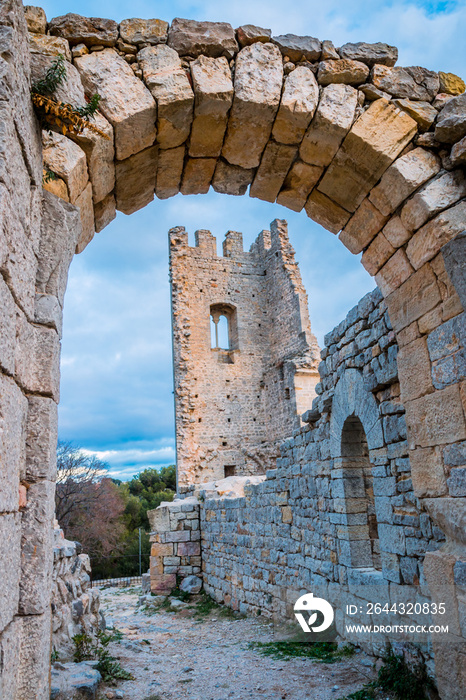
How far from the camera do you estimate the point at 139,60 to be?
2943mm

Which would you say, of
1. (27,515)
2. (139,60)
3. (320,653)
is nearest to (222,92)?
(139,60)

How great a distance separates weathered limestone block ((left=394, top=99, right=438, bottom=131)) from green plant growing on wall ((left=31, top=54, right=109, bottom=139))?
1992 millimetres

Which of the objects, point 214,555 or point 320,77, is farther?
point 214,555

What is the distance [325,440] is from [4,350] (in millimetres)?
4376

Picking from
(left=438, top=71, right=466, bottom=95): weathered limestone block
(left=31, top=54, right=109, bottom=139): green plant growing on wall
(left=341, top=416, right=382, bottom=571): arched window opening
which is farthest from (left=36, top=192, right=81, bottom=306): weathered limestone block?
(left=341, top=416, right=382, bottom=571): arched window opening

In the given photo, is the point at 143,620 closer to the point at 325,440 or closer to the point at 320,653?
the point at 320,653

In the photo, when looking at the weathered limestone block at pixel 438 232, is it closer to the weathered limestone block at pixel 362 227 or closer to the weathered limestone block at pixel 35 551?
the weathered limestone block at pixel 362 227

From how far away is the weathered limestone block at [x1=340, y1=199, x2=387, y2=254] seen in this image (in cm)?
348

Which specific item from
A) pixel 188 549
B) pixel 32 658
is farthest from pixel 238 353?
pixel 32 658

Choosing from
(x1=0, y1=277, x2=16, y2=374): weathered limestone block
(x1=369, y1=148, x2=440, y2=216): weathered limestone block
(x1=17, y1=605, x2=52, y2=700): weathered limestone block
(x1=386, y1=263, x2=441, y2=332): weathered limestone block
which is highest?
(x1=369, y1=148, x2=440, y2=216): weathered limestone block

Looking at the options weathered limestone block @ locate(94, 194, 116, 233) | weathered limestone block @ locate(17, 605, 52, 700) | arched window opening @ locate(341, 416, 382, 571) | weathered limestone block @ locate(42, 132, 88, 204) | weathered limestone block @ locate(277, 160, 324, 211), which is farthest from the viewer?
arched window opening @ locate(341, 416, 382, 571)

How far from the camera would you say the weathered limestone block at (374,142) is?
3133 mm

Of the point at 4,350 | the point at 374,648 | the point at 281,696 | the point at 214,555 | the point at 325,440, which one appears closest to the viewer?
the point at 4,350

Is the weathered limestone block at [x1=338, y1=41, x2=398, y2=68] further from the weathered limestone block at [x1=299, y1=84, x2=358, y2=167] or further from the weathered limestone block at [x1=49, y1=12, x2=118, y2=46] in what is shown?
the weathered limestone block at [x1=49, y1=12, x2=118, y2=46]
